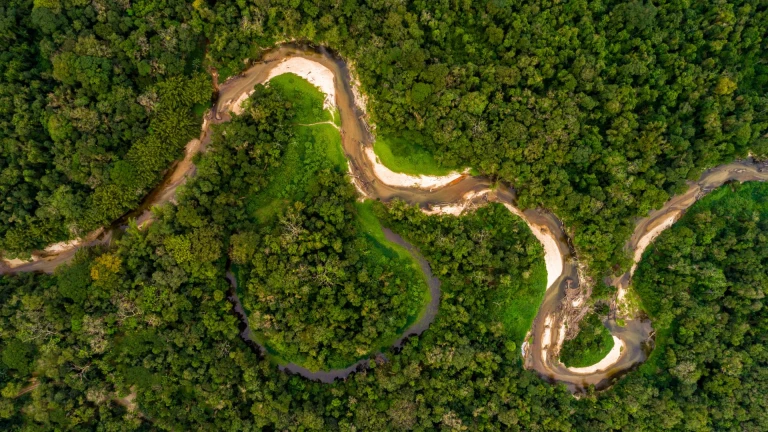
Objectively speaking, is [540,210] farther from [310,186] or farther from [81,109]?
[81,109]

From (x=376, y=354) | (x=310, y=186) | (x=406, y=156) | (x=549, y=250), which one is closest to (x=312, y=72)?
(x=310, y=186)

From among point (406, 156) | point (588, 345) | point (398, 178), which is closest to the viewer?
point (588, 345)

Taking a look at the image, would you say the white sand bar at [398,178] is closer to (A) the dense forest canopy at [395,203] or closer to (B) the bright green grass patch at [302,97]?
(A) the dense forest canopy at [395,203]

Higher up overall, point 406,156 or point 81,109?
point 406,156

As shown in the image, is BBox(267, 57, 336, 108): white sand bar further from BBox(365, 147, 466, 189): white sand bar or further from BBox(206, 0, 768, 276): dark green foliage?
BBox(365, 147, 466, 189): white sand bar

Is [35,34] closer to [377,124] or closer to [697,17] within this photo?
[377,124]
